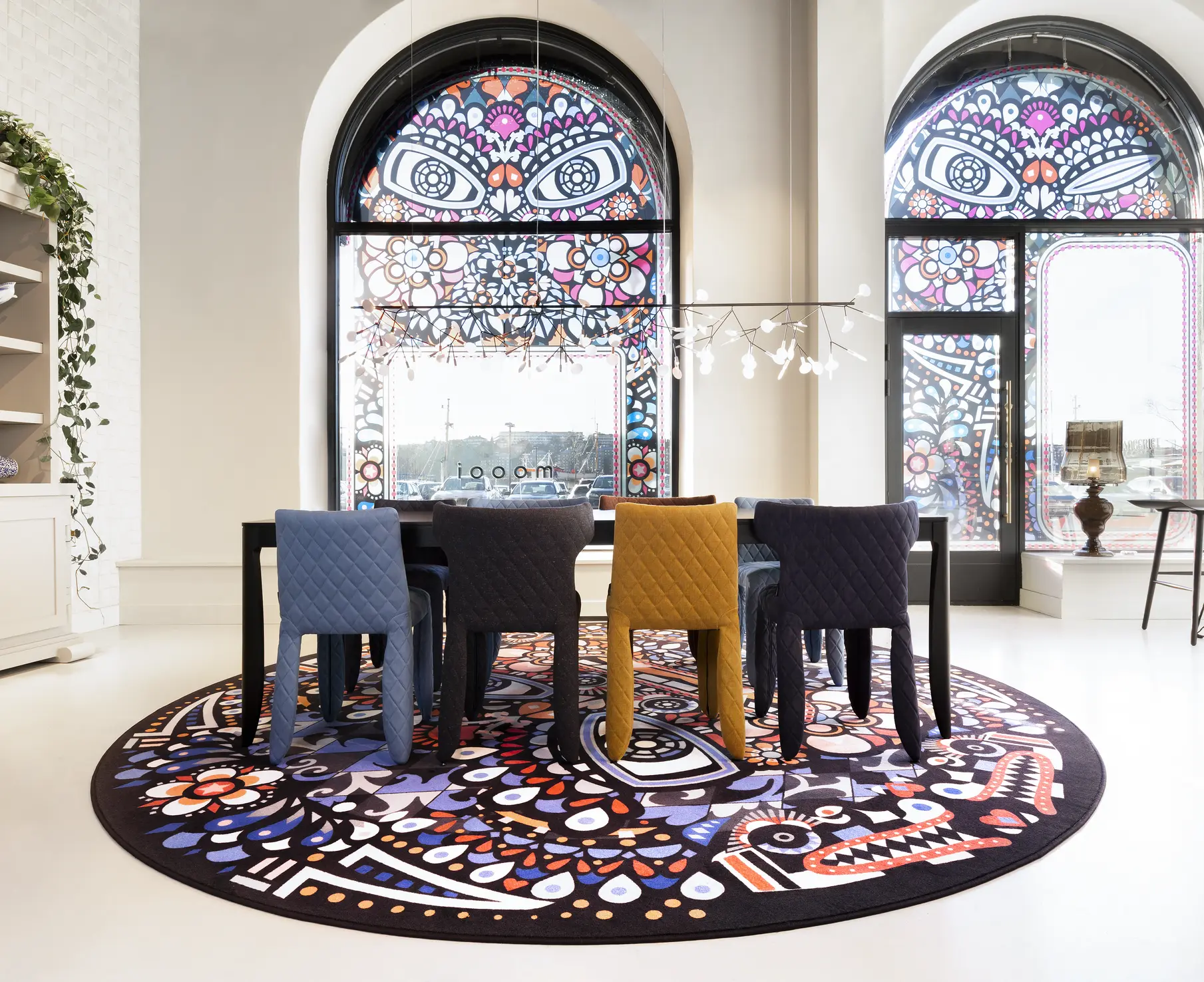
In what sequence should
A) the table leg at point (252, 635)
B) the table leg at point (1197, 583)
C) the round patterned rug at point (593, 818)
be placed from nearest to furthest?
the round patterned rug at point (593, 818), the table leg at point (252, 635), the table leg at point (1197, 583)

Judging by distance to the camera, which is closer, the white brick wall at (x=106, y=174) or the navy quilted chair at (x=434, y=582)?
the navy quilted chair at (x=434, y=582)

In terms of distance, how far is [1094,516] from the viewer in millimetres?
5121

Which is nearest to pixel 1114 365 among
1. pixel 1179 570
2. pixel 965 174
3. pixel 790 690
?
pixel 1179 570

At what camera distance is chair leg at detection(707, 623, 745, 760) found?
2555 mm

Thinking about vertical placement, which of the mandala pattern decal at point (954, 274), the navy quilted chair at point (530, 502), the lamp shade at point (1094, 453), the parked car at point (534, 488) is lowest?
the navy quilted chair at point (530, 502)

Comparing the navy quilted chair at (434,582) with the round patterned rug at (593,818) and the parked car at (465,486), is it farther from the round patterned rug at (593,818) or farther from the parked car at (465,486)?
the parked car at (465,486)

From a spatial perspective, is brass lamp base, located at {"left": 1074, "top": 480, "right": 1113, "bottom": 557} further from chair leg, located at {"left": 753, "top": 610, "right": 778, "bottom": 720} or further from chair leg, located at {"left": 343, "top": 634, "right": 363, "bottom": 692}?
chair leg, located at {"left": 343, "top": 634, "right": 363, "bottom": 692}

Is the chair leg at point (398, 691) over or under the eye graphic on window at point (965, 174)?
under

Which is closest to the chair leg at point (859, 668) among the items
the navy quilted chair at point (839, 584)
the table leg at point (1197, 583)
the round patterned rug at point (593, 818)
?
the round patterned rug at point (593, 818)

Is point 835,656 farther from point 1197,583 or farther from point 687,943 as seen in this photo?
point 1197,583

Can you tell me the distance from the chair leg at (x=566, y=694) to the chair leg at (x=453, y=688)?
30cm

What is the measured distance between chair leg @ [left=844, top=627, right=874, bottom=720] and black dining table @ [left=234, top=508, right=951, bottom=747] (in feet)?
0.80

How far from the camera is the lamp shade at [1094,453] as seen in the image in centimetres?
502

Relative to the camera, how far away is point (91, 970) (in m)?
1.47
